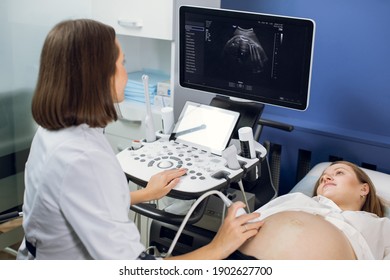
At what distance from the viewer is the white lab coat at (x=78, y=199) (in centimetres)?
117

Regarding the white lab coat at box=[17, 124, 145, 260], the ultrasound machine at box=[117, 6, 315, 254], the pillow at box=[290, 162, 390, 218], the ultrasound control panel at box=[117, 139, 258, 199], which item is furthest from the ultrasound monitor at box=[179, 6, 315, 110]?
the white lab coat at box=[17, 124, 145, 260]

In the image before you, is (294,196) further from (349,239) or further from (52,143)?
(52,143)

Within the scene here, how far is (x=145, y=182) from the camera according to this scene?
1801mm

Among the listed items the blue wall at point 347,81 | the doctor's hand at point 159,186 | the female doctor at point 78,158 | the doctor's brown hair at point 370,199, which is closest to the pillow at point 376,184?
the doctor's brown hair at point 370,199

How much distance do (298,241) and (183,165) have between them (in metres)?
0.50

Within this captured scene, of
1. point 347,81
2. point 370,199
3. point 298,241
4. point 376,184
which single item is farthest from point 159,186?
point 347,81

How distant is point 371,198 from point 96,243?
1181mm

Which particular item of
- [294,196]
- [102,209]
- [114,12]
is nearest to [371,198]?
[294,196]

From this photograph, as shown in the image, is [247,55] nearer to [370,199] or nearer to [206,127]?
[206,127]

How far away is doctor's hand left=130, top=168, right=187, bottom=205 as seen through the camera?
1.67 m

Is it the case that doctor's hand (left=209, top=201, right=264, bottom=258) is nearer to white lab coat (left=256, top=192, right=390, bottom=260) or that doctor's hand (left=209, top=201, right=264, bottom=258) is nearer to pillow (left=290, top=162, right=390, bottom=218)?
white lab coat (left=256, top=192, right=390, bottom=260)

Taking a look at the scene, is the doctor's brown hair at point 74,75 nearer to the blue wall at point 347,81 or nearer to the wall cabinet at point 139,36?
the wall cabinet at point 139,36

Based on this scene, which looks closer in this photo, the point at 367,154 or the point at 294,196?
the point at 294,196

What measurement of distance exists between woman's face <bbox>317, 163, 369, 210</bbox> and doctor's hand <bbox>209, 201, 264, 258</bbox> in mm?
547
